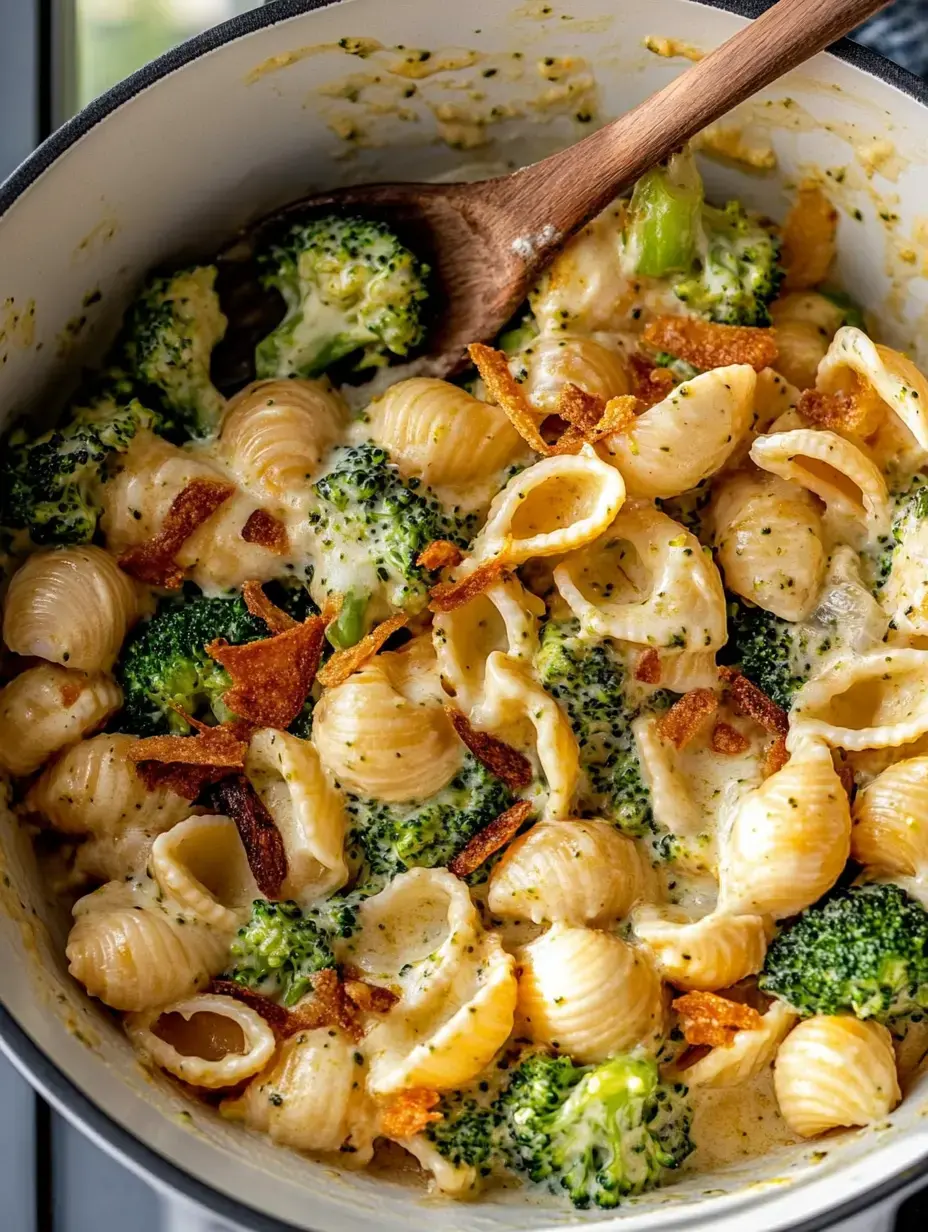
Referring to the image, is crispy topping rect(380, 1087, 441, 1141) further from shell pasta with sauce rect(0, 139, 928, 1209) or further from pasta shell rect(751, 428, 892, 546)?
pasta shell rect(751, 428, 892, 546)

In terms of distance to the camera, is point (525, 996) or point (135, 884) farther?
point (135, 884)

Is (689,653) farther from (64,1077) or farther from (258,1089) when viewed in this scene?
(64,1077)

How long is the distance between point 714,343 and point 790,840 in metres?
0.65

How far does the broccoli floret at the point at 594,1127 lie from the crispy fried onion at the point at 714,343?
877 millimetres

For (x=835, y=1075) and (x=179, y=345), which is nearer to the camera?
(x=835, y=1075)

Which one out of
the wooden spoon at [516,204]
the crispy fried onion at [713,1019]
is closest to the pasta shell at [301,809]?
the crispy fried onion at [713,1019]

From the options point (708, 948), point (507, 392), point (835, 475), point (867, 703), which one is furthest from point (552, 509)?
point (708, 948)

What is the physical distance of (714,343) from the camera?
1776mm

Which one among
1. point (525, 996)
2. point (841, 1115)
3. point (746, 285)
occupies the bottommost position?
point (841, 1115)

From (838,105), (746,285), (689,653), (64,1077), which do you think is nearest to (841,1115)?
(689,653)

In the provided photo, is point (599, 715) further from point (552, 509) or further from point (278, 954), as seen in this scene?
point (278, 954)

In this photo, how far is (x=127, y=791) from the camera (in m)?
1.72

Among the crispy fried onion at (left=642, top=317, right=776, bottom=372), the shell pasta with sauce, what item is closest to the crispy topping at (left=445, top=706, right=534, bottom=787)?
the shell pasta with sauce

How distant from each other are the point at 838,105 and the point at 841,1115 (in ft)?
4.00
